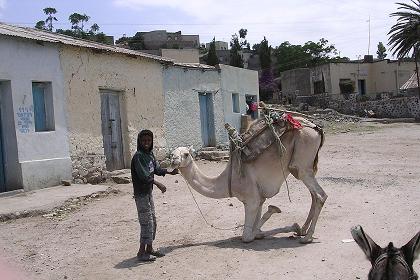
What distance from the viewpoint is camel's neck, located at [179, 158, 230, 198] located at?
7156 millimetres

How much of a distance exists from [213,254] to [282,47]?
6389cm

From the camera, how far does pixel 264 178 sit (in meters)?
7.36

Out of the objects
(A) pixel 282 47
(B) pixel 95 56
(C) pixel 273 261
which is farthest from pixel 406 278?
(A) pixel 282 47

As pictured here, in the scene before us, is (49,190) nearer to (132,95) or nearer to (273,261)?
(132,95)

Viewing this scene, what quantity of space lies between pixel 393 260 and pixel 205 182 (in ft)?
17.3

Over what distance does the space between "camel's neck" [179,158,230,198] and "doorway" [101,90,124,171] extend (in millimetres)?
7365

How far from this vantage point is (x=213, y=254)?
663cm

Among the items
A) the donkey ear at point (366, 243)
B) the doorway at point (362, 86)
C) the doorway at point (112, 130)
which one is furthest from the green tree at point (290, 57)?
the donkey ear at point (366, 243)

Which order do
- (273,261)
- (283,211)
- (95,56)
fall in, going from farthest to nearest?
(95,56)
(283,211)
(273,261)

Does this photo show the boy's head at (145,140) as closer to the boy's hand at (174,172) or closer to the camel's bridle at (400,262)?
the boy's hand at (174,172)

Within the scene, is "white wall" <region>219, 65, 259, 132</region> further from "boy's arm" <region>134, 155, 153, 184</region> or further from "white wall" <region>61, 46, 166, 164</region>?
"boy's arm" <region>134, 155, 153, 184</region>

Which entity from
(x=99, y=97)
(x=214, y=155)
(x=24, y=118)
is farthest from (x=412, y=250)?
(x=214, y=155)

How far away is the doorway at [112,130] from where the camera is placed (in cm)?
1415

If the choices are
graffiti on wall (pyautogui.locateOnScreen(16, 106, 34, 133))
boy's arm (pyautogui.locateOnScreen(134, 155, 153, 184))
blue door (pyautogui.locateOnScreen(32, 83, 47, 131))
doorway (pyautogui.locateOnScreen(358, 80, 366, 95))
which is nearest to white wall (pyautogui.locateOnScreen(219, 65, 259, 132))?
blue door (pyautogui.locateOnScreen(32, 83, 47, 131))
